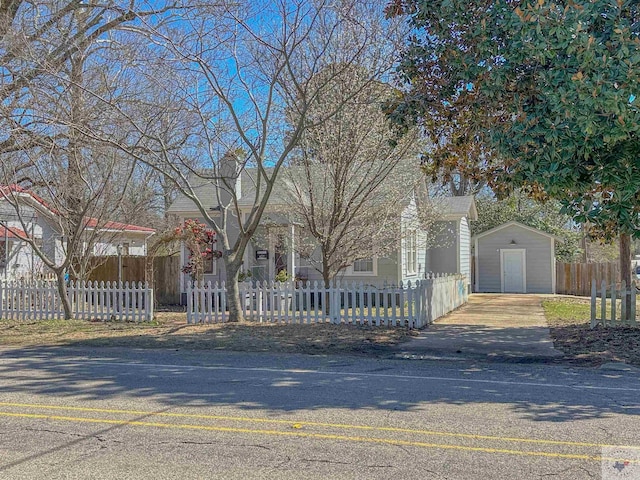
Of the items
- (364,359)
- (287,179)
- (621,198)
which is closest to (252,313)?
(287,179)

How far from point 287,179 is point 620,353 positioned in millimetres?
10181

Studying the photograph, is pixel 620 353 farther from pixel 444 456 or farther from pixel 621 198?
pixel 444 456

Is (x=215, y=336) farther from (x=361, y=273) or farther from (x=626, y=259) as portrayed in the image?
(x=626, y=259)

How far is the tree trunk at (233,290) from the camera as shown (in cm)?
1501

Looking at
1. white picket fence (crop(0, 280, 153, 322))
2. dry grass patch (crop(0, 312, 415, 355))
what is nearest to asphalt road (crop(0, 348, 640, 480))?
dry grass patch (crop(0, 312, 415, 355))

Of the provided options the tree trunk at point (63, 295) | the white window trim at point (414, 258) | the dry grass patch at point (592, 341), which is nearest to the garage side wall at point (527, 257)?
the white window trim at point (414, 258)

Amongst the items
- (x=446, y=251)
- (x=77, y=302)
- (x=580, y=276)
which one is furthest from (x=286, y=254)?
(x=580, y=276)

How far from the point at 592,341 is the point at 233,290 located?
8.30 metres

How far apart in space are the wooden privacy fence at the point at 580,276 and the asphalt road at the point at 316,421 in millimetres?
19897

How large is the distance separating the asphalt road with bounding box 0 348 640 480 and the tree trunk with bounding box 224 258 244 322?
17.2 ft

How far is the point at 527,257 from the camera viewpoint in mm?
28891

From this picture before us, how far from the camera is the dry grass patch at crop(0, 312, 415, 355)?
12.0 metres

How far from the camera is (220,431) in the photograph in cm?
582

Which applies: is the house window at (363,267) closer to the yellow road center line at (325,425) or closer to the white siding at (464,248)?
the white siding at (464,248)
